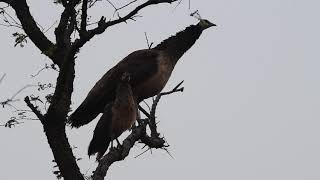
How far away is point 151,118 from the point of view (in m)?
5.74

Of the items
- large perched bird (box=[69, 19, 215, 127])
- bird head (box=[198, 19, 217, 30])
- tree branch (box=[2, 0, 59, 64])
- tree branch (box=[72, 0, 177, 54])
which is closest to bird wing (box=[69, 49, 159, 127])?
large perched bird (box=[69, 19, 215, 127])

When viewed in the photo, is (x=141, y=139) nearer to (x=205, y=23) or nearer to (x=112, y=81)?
(x=112, y=81)

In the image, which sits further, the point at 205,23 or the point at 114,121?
the point at 205,23

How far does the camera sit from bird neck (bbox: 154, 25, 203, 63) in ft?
23.4

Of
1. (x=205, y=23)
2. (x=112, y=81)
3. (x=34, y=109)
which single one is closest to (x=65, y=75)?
(x=34, y=109)

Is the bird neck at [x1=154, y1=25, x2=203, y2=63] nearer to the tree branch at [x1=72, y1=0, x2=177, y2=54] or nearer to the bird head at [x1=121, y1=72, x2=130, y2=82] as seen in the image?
the bird head at [x1=121, y1=72, x2=130, y2=82]

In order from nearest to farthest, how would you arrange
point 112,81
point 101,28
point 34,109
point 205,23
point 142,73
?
point 101,28
point 34,109
point 112,81
point 142,73
point 205,23

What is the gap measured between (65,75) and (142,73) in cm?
197

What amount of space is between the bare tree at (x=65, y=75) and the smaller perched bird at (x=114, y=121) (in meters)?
0.12

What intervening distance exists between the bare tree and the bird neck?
150 centimetres

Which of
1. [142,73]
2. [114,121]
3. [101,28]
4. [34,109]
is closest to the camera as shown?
[101,28]

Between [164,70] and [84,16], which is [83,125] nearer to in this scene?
[164,70]

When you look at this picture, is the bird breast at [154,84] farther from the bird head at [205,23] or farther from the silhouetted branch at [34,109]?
the silhouetted branch at [34,109]

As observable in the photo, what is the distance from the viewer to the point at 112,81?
638cm
